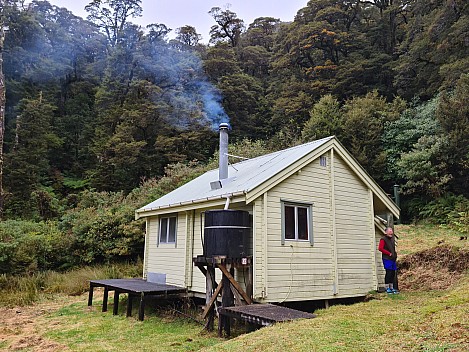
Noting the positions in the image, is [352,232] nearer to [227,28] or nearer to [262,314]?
[262,314]

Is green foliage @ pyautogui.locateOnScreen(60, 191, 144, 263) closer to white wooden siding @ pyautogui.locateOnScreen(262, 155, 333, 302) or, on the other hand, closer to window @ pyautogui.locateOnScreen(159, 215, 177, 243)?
window @ pyautogui.locateOnScreen(159, 215, 177, 243)

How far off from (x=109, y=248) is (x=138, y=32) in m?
25.2

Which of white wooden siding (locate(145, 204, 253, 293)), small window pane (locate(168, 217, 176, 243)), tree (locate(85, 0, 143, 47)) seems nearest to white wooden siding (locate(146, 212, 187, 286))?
white wooden siding (locate(145, 204, 253, 293))

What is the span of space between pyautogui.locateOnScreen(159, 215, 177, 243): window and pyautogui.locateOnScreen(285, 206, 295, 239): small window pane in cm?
365

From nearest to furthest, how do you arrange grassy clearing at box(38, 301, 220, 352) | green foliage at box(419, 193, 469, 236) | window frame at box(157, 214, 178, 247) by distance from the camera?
grassy clearing at box(38, 301, 220, 352) → window frame at box(157, 214, 178, 247) → green foliage at box(419, 193, 469, 236)

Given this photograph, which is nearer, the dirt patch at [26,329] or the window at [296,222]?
the dirt patch at [26,329]

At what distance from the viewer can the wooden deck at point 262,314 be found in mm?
6523

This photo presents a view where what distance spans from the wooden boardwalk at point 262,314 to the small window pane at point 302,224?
6.79ft

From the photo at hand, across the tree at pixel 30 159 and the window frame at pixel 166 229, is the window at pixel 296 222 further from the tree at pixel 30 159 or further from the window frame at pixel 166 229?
the tree at pixel 30 159

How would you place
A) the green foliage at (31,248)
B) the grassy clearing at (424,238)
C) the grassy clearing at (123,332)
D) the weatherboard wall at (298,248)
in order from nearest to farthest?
the grassy clearing at (123,332) → the weatherboard wall at (298,248) → the grassy clearing at (424,238) → the green foliage at (31,248)

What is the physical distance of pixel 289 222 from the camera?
9000mm

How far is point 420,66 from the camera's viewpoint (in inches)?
1030

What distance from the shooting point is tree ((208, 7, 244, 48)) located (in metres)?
41.8

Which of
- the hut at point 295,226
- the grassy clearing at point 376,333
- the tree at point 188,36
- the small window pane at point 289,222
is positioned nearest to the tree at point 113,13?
the tree at point 188,36
